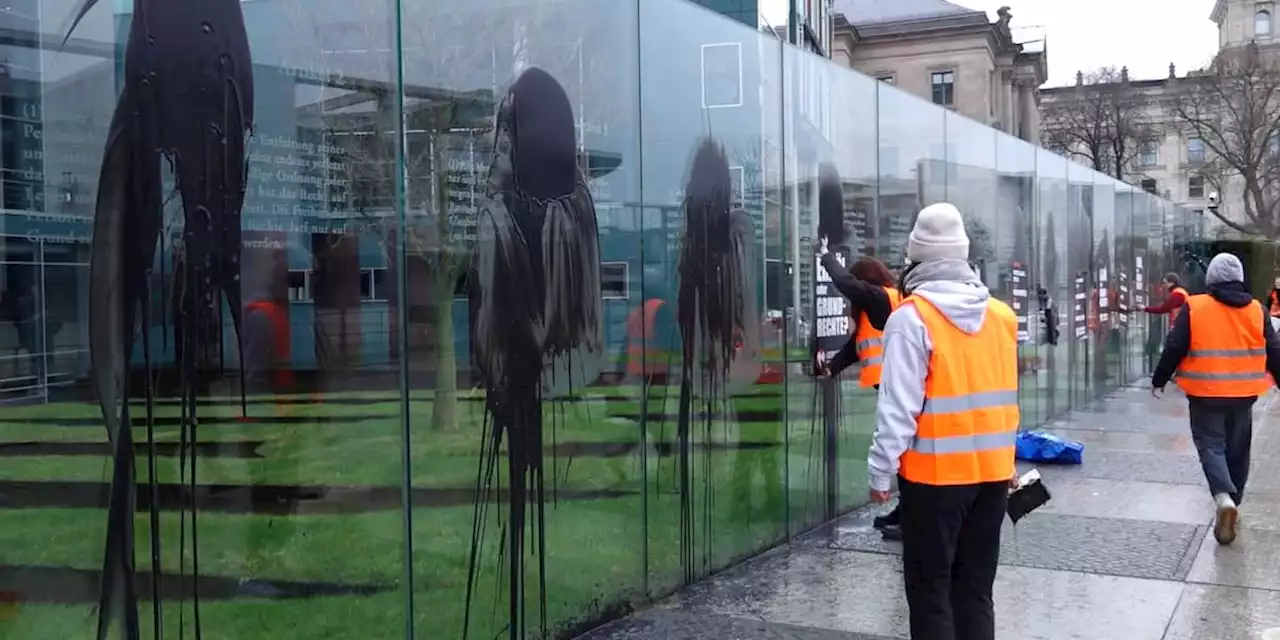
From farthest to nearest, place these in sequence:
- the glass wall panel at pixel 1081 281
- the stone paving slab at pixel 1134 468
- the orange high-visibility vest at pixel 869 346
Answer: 1. the glass wall panel at pixel 1081 281
2. the stone paving slab at pixel 1134 468
3. the orange high-visibility vest at pixel 869 346

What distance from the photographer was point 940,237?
447 cm

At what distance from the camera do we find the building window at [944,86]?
218 ft

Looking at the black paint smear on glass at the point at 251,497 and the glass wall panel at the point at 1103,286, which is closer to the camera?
the black paint smear on glass at the point at 251,497

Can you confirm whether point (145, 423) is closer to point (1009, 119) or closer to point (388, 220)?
point (388, 220)

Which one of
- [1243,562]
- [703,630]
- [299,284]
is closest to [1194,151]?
[1243,562]

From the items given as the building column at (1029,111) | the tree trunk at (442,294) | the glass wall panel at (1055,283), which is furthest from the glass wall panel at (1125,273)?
the building column at (1029,111)

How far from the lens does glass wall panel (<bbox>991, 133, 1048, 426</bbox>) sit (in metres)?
11.9

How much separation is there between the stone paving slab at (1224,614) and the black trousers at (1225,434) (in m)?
1.60

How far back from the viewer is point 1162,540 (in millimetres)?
7316

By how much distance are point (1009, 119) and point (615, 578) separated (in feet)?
232

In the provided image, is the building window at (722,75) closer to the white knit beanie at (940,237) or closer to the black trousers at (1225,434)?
the white knit beanie at (940,237)

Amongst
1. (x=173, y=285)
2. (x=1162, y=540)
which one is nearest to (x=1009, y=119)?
(x=1162, y=540)

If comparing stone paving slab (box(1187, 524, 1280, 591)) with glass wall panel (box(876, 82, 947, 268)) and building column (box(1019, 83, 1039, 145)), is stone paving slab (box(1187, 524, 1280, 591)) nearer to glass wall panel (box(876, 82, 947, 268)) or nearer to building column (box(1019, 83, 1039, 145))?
glass wall panel (box(876, 82, 947, 268))

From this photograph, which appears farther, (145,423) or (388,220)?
(388,220)
